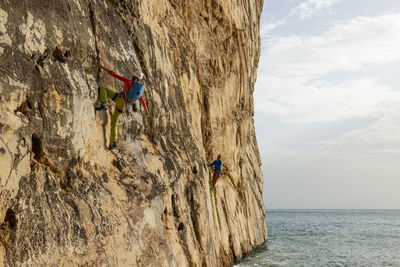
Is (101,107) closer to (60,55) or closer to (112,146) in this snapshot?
(112,146)

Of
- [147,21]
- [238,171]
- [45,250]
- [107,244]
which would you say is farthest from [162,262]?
[238,171]

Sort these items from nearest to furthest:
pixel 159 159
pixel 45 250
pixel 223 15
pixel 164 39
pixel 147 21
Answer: pixel 45 250
pixel 159 159
pixel 147 21
pixel 164 39
pixel 223 15

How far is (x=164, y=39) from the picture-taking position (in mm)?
12438

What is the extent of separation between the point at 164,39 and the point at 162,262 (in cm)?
792

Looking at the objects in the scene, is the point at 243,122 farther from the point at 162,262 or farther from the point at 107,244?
the point at 107,244

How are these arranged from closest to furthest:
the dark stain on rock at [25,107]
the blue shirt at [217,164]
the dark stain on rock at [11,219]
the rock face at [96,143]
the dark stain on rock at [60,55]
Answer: the dark stain on rock at [11,219], the rock face at [96,143], the dark stain on rock at [25,107], the dark stain on rock at [60,55], the blue shirt at [217,164]

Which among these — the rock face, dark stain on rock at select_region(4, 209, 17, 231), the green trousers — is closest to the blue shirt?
the rock face

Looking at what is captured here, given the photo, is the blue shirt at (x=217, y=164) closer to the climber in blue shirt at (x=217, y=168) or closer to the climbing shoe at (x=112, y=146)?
the climber in blue shirt at (x=217, y=168)

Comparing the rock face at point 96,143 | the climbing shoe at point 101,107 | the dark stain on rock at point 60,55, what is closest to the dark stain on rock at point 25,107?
the rock face at point 96,143

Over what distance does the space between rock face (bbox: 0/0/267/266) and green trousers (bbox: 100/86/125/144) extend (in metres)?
0.18

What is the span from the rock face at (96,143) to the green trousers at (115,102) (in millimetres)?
177

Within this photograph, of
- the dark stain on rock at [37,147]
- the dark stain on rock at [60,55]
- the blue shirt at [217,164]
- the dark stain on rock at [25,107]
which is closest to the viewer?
the dark stain on rock at [25,107]

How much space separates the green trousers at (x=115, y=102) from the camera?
7.70 meters

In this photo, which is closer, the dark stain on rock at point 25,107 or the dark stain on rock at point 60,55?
the dark stain on rock at point 25,107
